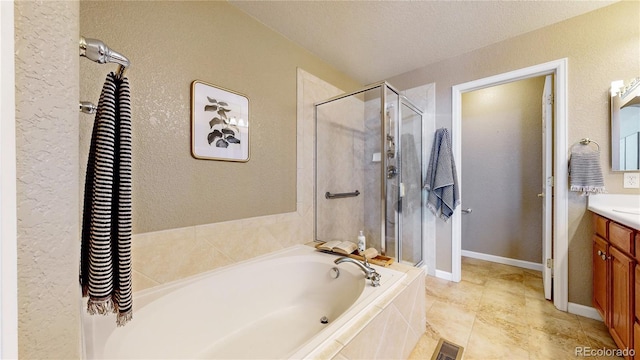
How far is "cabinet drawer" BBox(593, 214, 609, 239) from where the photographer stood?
149 cm

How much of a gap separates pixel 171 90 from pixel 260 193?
88cm

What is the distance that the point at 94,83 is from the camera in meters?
1.13

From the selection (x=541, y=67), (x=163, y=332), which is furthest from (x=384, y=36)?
(x=163, y=332)

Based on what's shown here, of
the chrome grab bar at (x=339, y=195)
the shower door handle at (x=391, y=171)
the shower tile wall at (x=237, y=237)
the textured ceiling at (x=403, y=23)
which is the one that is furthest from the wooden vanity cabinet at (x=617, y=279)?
the shower tile wall at (x=237, y=237)

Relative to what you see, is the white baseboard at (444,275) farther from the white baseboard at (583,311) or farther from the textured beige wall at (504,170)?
the textured beige wall at (504,170)

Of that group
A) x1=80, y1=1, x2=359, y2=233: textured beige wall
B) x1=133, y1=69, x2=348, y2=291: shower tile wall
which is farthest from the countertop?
x1=80, y1=1, x2=359, y2=233: textured beige wall

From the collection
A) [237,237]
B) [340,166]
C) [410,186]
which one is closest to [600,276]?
[410,186]

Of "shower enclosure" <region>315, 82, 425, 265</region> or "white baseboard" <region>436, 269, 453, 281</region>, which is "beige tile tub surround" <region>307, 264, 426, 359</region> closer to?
"shower enclosure" <region>315, 82, 425, 265</region>

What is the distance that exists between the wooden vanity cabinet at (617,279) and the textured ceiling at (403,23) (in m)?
1.58

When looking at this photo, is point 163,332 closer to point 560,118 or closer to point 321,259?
point 321,259

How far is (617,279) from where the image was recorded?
1.31 meters

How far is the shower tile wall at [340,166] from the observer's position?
7.73 feet

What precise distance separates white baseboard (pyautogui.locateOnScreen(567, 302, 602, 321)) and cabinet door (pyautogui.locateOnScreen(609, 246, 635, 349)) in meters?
0.45

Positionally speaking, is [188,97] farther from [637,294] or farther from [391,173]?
[637,294]
